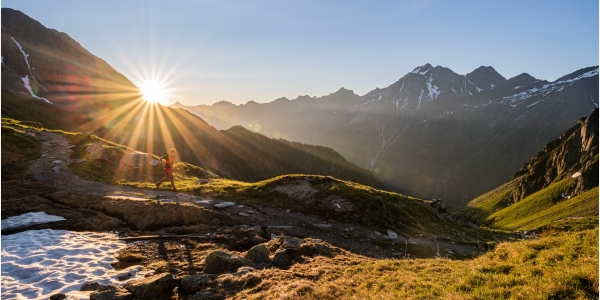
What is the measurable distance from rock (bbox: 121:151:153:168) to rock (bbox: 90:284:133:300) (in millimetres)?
32343

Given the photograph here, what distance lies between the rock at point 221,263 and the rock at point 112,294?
11.9 feet

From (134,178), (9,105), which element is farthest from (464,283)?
(9,105)

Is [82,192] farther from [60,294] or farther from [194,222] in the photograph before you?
[60,294]

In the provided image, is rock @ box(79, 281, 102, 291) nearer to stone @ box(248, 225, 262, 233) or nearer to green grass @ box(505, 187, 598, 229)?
stone @ box(248, 225, 262, 233)

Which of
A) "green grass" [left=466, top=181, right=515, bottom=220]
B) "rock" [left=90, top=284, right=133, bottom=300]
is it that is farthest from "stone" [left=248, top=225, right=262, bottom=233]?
"green grass" [left=466, top=181, right=515, bottom=220]

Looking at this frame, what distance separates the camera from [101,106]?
19262 cm

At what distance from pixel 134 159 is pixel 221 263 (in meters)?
33.9

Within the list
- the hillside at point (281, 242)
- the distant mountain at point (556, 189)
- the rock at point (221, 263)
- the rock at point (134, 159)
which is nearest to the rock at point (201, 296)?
the hillside at point (281, 242)

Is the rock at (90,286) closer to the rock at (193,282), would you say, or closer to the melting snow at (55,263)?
the melting snow at (55,263)

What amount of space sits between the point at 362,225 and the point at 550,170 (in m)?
205

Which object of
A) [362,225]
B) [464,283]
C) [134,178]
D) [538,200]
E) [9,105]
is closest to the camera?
[464,283]

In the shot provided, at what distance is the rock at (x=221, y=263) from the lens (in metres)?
14.2

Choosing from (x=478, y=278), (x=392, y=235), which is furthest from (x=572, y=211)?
(x=478, y=278)

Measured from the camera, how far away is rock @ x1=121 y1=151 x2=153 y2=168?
4012cm
